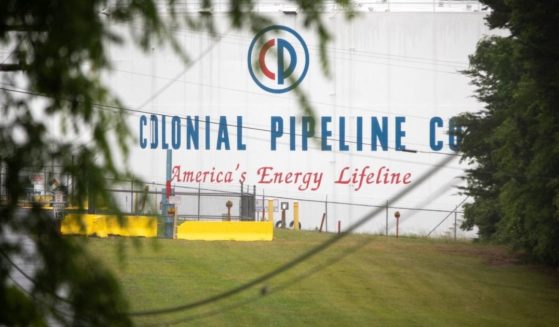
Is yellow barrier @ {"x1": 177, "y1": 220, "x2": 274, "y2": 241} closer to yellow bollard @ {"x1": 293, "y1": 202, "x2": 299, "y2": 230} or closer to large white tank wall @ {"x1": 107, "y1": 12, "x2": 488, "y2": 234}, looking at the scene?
large white tank wall @ {"x1": 107, "y1": 12, "x2": 488, "y2": 234}

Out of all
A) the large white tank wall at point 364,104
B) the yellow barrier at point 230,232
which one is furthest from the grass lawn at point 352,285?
the large white tank wall at point 364,104

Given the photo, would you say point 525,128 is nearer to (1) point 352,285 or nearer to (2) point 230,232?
(1) point 352,285

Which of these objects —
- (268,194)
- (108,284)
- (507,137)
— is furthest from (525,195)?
(108,284)

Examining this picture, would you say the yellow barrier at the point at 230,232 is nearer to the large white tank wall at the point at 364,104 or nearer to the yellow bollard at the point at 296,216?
the large white tank wall at the point at 364,104

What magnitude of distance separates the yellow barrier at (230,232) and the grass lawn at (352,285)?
0.40m

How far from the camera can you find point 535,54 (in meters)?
13.6

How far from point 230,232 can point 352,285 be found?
4.81m

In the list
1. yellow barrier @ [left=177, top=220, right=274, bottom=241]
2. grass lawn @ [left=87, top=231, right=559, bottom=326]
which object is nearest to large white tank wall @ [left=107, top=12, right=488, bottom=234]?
yellow barrier @ [left=177, top=220, right=274, bottom=241]

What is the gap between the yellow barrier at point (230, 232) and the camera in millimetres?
18734

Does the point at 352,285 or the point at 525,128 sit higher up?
the point at 525,128

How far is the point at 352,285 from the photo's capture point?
1443 centimetres

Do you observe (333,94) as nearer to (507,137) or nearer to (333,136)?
(333,136)

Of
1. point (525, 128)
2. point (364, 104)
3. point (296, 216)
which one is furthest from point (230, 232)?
point (525, 128)

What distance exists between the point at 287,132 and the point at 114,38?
20014mm
